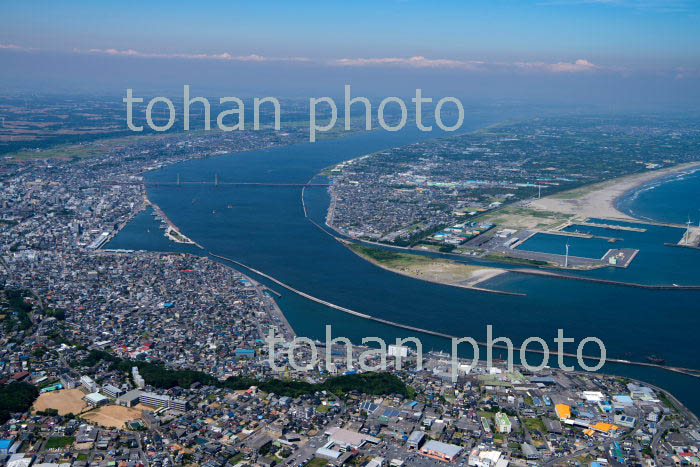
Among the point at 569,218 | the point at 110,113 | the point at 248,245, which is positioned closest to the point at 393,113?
the point at 110,113

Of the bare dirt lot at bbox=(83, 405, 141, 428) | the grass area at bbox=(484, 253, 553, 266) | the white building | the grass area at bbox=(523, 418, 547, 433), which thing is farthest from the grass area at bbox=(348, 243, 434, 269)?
the bare dirt lot at bbox=(83, 405, 141, 428)

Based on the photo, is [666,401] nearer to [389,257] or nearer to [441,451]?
[441,451]

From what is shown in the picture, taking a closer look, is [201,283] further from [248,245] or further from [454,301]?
[454,301]

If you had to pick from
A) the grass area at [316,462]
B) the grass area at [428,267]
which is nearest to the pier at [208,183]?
the grass area at [428,267]

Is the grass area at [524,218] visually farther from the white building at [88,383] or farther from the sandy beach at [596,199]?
the white building at [88,383]

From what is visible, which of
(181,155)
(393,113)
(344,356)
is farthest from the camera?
(393,113)

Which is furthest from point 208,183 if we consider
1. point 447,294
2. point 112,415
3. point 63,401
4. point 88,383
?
point 112,415

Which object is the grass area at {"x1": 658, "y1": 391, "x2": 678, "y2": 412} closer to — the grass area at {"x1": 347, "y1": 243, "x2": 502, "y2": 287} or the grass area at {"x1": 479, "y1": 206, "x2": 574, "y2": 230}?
the grass area at {"x1": 347, "y1": 243, "x2": 502, "y2": 287}
